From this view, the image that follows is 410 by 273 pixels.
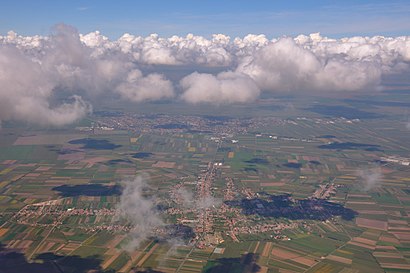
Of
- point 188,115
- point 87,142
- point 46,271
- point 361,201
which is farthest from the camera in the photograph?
point 188,115

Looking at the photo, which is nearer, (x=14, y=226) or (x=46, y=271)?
(x=46, y=271)

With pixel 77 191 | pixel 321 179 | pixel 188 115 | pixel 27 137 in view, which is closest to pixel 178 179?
pixel 77 191

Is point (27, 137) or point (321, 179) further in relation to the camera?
point (27, 137)

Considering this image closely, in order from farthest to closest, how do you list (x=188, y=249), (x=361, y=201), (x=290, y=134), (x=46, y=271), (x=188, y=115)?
(x=188, y=115) → (x=290, y=134) → (x=361, y=201) → (x=188, y=249) → (x=46, y=271)

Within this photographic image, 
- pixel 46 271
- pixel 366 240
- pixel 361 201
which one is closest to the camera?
pixel 46 271

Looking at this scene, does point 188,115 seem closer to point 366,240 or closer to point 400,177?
point 400,177

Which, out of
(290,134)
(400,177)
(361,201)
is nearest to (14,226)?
(361,201)

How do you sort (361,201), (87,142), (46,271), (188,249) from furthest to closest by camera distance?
1. (87,142)
2. (361,201)
3. (188,249)
4. (46,271)

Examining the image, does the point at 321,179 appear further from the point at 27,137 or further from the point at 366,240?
the point at 27,137
